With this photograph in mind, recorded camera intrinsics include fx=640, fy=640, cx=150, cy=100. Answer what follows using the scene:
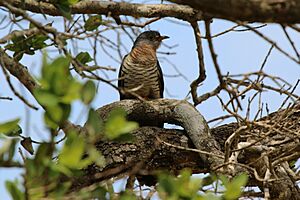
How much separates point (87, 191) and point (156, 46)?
15.8 ft

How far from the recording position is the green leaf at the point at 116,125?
1.27 meters

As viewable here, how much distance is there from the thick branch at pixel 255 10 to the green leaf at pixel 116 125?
0.91ft

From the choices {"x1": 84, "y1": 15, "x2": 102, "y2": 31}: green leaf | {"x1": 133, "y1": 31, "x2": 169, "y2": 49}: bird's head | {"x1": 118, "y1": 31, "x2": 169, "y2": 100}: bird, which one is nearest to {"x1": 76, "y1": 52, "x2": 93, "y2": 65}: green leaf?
{"x1": 84, "y1": 15, "x2": 102, "y2": 31}: green leaf

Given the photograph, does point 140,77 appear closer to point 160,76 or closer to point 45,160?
point 160,76

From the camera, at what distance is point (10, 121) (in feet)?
4.34

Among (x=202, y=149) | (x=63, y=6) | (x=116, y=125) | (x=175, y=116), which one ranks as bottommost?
(x=202, y=149)

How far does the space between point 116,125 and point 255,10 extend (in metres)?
0.38

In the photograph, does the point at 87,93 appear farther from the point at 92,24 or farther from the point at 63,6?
the point at 92,24

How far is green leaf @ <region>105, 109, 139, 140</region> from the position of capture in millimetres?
1269

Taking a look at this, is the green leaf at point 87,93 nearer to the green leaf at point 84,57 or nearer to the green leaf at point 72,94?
the green leaf at point 72,94

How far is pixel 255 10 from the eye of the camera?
1.35 meters

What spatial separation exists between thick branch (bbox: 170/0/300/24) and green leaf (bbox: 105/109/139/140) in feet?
0.91

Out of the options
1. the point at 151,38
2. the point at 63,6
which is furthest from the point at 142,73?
the point at 63,6

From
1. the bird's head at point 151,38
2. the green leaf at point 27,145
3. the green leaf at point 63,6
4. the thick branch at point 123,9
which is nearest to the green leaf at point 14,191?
the green leaf at point 63,6
